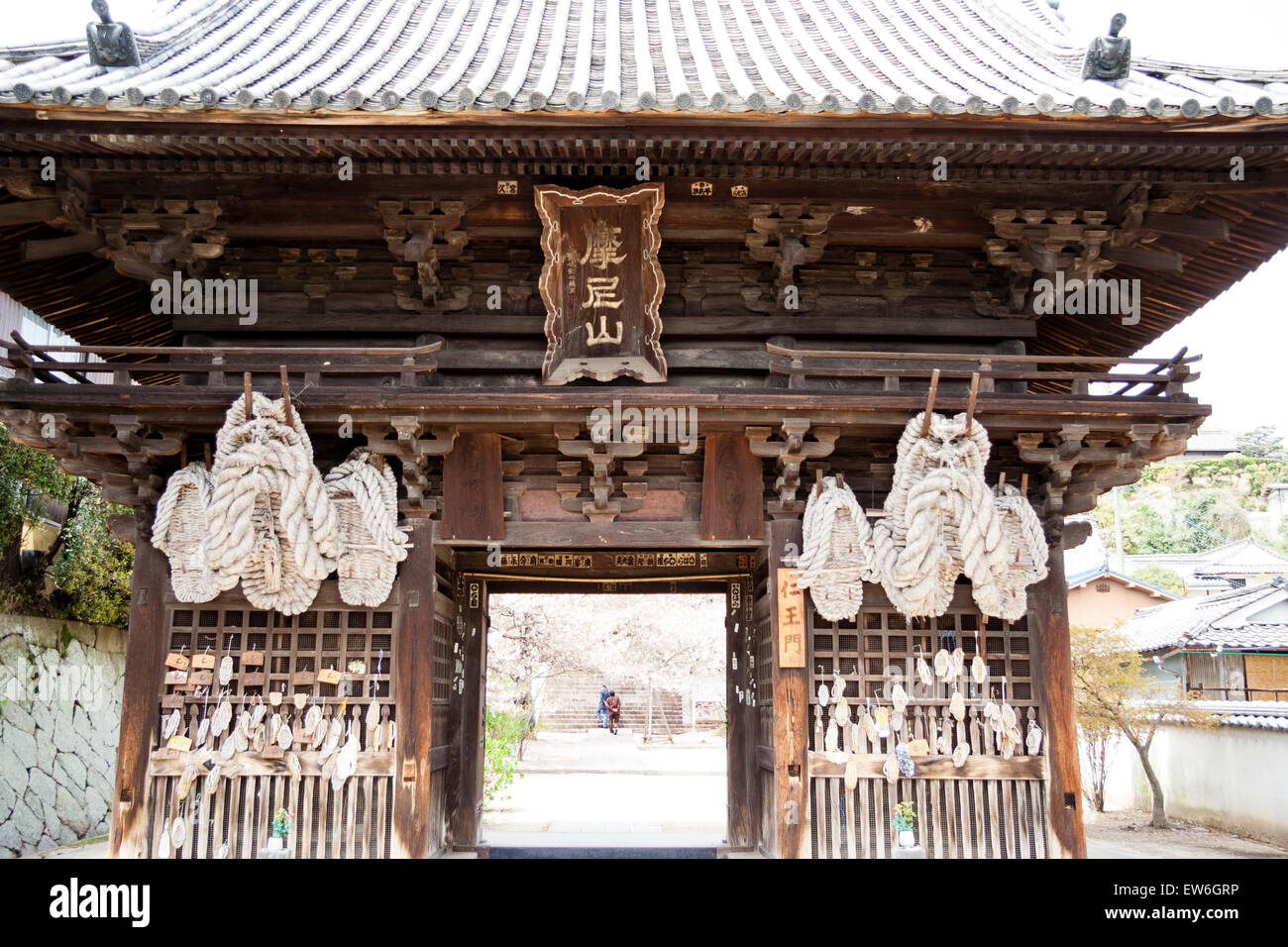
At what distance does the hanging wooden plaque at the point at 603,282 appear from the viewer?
22.5 ft

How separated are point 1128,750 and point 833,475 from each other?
54.6ft

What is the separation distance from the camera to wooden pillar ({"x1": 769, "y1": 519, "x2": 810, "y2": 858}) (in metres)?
6.86

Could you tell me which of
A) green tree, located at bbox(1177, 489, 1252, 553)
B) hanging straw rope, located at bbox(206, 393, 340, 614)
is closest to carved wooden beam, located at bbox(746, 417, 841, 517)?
hanging straw rope, located at bbox(206, 393, 340, 614)

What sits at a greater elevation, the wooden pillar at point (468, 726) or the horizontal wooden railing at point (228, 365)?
the horizontal wooden railing at point (228, 365)

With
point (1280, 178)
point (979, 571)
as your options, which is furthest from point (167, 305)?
point (1280, 178)

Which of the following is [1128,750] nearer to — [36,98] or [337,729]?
[337,729]

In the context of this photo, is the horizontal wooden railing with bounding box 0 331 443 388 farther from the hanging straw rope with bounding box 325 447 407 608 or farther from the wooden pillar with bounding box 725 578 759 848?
the wooden pillar with bounding box 725 578 759 848

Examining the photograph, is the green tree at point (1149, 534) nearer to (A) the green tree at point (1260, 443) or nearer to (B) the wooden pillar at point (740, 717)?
(A) the green tree at point (1260, 443)

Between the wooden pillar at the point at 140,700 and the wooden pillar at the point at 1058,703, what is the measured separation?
669 centimetres

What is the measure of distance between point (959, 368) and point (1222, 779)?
44.3ft

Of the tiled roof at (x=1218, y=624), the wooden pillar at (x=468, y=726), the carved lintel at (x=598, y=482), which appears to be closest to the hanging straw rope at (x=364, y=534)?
the carved lintel at (x=598, y=482)

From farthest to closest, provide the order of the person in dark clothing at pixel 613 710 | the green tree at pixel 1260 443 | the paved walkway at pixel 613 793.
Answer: the green tree at pixel 1260 443 → the person in dark clothing at pixel 613 710 → the paved walkway at pixel 613 793

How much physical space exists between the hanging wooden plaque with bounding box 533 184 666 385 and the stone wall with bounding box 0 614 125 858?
9.74m

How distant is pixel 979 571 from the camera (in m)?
6.80
